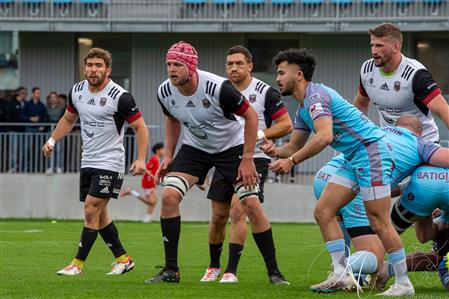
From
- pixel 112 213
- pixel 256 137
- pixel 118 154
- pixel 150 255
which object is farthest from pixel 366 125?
pixel 112 213

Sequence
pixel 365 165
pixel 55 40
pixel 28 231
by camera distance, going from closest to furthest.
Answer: pixel 365 165 → pixel 28 231 → pixel 55 40

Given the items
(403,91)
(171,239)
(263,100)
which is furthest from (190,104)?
(403,91)

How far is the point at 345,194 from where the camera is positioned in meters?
9.89

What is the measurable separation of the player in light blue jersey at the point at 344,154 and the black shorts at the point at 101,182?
3.01 metres

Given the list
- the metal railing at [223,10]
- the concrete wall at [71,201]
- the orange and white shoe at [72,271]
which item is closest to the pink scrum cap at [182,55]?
the orange and white shoe at [72,271]

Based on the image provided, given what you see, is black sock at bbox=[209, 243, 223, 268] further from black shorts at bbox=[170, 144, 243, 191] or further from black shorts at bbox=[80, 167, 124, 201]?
black shorts at bbox=[80, 167, 124, 201]

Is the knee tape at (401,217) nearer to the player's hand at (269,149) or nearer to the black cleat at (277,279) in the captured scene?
the black cleat at (277,279)

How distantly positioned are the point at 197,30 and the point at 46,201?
6.30 meters

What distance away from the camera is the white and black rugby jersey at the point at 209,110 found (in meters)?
10.8

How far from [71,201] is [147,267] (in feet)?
47.1

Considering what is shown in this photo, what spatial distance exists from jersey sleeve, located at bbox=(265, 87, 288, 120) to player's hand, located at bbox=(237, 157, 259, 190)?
4.90ft

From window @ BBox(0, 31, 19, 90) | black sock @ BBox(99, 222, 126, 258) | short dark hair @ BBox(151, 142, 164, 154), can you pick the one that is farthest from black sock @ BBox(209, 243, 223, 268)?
window @ BBox(0, 31, 19, 90)

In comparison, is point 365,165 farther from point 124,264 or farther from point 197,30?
point 197,30

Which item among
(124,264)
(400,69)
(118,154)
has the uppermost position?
(400,69)
